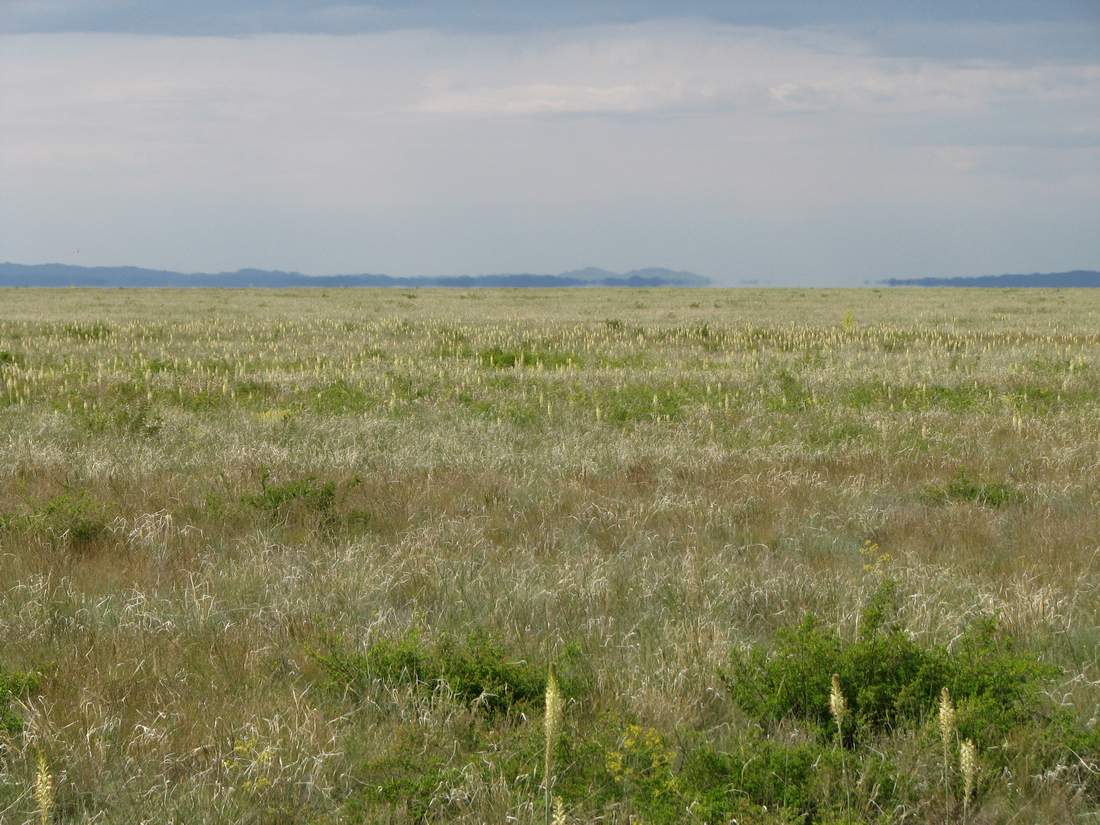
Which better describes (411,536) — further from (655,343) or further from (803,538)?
(655,343)

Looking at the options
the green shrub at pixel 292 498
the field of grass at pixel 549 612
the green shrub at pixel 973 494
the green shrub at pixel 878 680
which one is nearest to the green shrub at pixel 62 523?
the field of grass at pixel 549 612

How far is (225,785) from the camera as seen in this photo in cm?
359

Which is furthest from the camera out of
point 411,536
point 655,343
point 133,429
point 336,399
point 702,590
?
point 655,343

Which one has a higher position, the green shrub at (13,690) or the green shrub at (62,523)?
the green shrub at (62,523)

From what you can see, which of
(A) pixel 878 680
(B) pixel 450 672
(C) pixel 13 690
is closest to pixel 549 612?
(B) pixel 450 672

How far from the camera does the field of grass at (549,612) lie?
3.54m

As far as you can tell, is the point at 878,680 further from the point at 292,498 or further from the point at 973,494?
the point at 292,498

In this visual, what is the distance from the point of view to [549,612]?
209 inches

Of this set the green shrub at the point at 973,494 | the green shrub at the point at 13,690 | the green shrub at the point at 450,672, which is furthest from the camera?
the green shrub at the point at 973,494

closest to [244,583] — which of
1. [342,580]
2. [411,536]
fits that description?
[342,580]

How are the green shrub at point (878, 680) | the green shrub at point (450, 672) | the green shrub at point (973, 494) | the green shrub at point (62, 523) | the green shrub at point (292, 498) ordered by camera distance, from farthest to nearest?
1. the green shrub at point (973, 494)
2. the green shrub at point (292, 498)
3. the green shrub at point (62, 523)
4. the green shrub at point (450, 672)
5. the green shrub at point (878, 680)

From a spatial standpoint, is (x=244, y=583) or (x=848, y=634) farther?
(x=244, y=583)

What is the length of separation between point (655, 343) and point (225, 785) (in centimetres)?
1976

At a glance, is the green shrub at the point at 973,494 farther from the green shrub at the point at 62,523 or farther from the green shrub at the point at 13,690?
the green shrub at the point at 13,690
